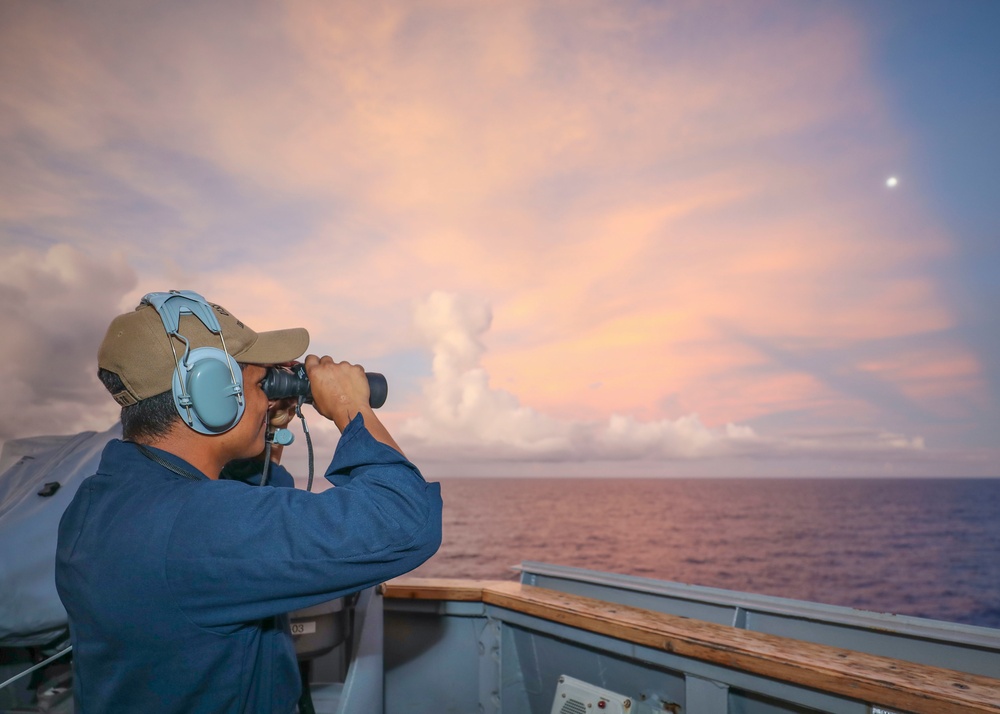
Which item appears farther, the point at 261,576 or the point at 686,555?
the point at 686,555

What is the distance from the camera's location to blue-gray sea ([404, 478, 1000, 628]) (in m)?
24.4

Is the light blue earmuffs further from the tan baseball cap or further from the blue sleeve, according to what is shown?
the blue sleeve

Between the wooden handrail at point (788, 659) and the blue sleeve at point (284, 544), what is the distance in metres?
1.10

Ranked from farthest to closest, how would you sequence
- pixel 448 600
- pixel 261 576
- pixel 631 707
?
pixel 448 600 → pixel 631 707 → pixel 261 576

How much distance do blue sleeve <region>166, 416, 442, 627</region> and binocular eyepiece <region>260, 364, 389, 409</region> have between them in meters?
0.28

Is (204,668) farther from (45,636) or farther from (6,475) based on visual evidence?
(6,475)

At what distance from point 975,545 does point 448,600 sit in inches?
2098

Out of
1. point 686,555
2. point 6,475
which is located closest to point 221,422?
point 6,475

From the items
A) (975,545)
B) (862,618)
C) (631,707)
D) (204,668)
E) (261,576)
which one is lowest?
(975,545)

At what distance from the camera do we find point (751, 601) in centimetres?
196

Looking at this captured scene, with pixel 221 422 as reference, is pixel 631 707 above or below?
below

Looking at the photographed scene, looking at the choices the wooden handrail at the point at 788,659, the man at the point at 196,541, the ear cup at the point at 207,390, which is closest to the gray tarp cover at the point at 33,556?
the man at the point at 196,541

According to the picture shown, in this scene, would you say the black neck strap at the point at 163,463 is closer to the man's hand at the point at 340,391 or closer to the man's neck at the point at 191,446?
the man's neck at the point at 191,446

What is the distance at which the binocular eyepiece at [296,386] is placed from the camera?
113cm
